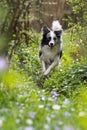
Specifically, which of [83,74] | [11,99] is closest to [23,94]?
[11,99]

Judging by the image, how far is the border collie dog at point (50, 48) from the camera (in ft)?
38.3

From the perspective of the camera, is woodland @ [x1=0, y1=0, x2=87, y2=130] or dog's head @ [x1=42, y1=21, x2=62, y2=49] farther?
dog's head @ [x1=42, y1=21, x2=62, y2=49]

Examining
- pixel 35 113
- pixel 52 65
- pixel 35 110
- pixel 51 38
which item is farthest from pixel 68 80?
pixel 35 113

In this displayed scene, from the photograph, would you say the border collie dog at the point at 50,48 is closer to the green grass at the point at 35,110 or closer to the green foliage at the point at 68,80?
the green foliage at the point at 68,80

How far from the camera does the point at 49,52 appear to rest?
11.8 m

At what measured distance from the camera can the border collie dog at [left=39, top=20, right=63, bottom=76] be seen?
38.3 ft

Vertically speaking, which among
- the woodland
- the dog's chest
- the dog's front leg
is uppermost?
the woodland

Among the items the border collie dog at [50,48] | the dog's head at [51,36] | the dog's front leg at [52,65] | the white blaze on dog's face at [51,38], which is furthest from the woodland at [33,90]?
the white blaze on dog's face at [51,38]

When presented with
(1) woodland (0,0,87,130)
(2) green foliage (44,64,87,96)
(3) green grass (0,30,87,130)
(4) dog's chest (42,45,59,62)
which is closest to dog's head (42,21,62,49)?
(4) dog's chest (42,45,59,62)

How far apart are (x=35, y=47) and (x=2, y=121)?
11.7 meters

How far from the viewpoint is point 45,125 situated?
12.9 feet

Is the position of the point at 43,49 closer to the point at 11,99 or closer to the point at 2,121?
the point at 11,99

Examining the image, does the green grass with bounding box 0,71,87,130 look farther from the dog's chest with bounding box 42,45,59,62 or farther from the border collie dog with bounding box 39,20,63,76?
the dog's chest with bounding box 42,45,59,62

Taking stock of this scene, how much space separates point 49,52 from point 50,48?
115 millimetres
